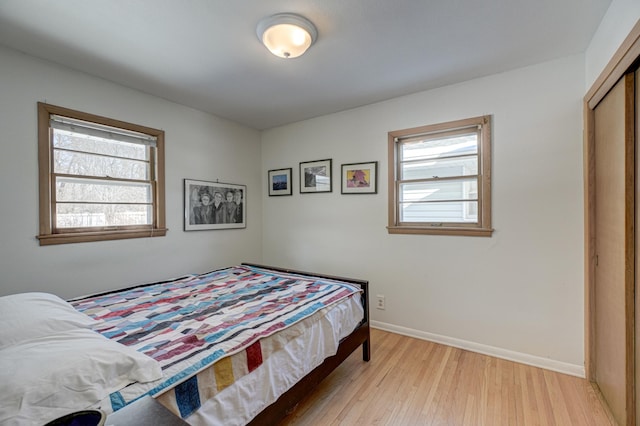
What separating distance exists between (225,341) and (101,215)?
6.45 feet

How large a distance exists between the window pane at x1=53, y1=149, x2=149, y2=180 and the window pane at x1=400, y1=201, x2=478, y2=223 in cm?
265

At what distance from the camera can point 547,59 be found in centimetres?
220

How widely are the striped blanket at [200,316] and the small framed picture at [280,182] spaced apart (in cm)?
147

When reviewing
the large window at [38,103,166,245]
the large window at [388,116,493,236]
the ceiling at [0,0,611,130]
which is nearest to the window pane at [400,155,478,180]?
the large window at [388,116,493,236]

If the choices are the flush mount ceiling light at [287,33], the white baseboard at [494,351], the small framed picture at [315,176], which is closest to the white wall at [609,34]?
the flush mount ceiling light at [287,33]

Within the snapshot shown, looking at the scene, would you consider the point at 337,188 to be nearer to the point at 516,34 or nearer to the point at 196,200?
the point at 196,200

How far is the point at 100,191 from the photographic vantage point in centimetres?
250

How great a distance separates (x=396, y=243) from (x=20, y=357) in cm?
268

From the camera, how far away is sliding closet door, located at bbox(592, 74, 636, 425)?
1.51 meters

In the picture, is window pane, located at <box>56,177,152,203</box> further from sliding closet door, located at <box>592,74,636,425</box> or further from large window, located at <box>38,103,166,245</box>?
sliding closet door, located at <box>592,74,636,425</box>

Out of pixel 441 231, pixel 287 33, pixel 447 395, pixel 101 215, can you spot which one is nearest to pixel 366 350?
pixel 447 395

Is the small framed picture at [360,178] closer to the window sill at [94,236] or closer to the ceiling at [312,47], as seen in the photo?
the ceiling at [312,47]

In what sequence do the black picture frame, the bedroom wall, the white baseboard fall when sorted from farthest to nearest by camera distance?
the black picture frame < the white baseboard < the bedroom wall

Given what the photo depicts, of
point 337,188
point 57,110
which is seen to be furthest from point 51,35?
point 337,188
